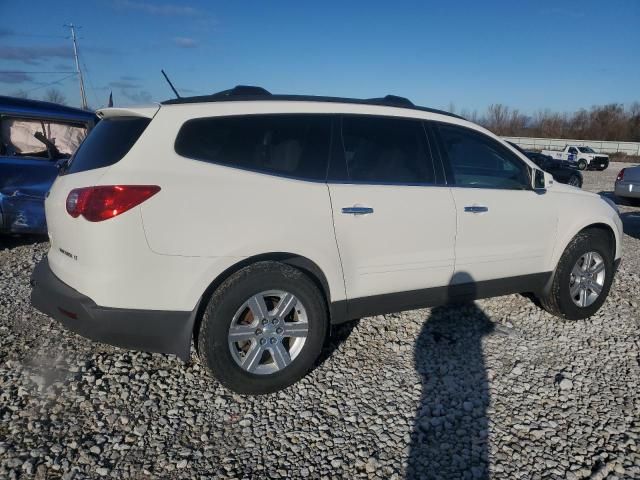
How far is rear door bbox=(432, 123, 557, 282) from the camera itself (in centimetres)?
357

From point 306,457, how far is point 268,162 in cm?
170

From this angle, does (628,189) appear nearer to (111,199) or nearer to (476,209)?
(476,209)

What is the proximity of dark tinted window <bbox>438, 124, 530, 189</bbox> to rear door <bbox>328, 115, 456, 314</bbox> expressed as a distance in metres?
0.22

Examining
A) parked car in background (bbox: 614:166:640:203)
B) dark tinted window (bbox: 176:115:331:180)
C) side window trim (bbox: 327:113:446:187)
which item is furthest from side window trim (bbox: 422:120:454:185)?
parked car in background (bbox: 614:166:640:203)

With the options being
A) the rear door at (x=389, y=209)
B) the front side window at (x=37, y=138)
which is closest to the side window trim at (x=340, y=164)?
the rear door at (x=389, y=209)

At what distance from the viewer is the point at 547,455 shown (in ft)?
8.16

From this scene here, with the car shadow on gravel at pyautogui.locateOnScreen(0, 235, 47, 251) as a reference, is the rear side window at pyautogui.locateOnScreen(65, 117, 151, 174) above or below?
above

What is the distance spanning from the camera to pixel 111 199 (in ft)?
8.24

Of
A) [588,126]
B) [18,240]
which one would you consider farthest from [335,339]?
[588,126]

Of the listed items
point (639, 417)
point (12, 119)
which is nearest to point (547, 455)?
point (639, 417)

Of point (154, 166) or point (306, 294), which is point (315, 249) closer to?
point (306, 294)

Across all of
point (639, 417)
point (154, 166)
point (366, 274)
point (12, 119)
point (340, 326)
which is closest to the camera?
point (154, 166)

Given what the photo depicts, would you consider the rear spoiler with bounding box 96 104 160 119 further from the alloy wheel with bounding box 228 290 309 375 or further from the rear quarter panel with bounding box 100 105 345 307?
the alloy wheel with bounding box 228 290 309 375

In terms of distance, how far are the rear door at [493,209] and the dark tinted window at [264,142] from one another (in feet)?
3.49
